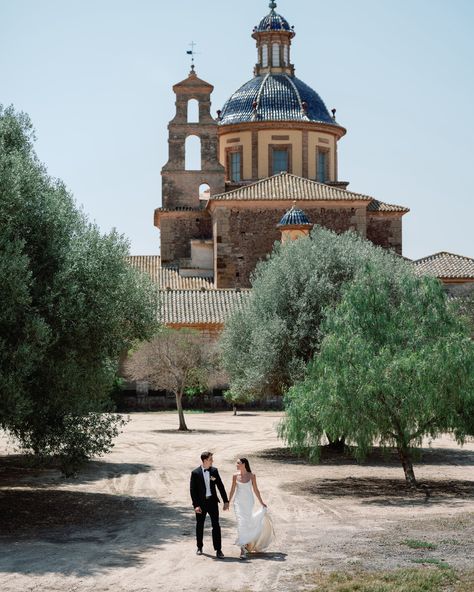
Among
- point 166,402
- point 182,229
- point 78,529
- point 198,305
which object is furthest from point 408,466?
point 182,229

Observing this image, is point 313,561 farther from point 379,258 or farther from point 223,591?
point 379,258

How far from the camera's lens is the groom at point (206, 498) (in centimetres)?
1388

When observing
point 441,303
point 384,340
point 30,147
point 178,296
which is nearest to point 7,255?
point 30,147

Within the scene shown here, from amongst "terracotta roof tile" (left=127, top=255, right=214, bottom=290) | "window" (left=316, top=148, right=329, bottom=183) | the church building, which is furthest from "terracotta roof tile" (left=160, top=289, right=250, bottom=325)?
"window" (left=316, top=148, right=329, bottom=183)

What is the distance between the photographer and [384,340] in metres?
21.5

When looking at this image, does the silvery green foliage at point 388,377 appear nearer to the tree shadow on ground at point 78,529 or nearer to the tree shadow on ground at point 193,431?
the tree shadow on ground at point 78,529

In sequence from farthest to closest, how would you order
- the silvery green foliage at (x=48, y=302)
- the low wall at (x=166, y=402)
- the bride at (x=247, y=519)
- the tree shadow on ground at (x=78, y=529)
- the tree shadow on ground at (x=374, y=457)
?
the low wall at (x=166, y=402) → the tree shadow on ground at (x=374, y=457) → the silvery green foliage at (x=48, y=302) → the bride at (x=247, y=519) → the tree shadow on ground at (x=78, y=529)

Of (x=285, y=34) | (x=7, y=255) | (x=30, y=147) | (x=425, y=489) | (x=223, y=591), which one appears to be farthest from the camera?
(x=285, y=34)

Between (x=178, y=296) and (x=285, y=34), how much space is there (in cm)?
2061

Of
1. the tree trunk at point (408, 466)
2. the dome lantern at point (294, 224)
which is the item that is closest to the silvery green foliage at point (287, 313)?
the tree trunk at point (408, 466)

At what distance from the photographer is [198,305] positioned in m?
52.2

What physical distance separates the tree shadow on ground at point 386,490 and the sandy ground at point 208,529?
0.02 metres

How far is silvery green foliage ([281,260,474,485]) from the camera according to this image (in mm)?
20188

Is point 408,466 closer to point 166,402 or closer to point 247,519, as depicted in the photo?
point 247,519
